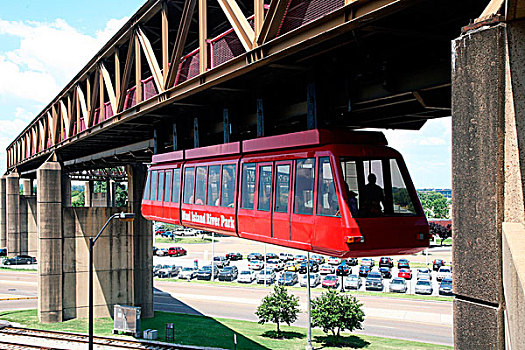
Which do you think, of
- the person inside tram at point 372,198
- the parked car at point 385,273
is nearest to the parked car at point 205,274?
the parked car at point 385,273

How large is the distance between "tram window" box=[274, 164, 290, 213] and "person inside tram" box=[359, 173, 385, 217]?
183 cm

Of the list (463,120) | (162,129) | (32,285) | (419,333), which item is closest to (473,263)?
(463,120)

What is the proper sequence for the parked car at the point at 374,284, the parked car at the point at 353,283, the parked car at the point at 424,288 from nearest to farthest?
1. the parked car at the point at 424,288
2. the parked car at the point at 353,283
3. the parked car at the point at 374,284

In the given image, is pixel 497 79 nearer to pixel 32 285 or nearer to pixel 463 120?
pixel 463 120

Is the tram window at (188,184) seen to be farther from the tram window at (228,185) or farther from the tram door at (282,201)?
the tram door at (282,201)

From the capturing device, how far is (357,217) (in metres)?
8.88

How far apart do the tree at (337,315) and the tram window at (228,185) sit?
67.8 ft

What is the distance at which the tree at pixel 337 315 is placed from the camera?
103 feet

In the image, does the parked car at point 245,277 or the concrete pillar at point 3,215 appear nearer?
the parked car at point 245,277

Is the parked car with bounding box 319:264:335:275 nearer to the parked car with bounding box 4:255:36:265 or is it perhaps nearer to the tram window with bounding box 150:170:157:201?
the tram window with bounding box 150:170:157:201

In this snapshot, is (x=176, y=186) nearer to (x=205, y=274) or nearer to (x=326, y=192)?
(x=326, y=192)

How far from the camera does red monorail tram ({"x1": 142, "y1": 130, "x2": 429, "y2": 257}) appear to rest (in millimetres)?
8945

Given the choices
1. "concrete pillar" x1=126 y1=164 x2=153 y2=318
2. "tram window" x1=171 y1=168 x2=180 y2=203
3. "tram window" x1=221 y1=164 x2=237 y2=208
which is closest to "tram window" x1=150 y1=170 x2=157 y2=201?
"tram window" x1=171 y1=168 x2=180 y2=203

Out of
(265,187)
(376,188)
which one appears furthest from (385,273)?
(376,188)
